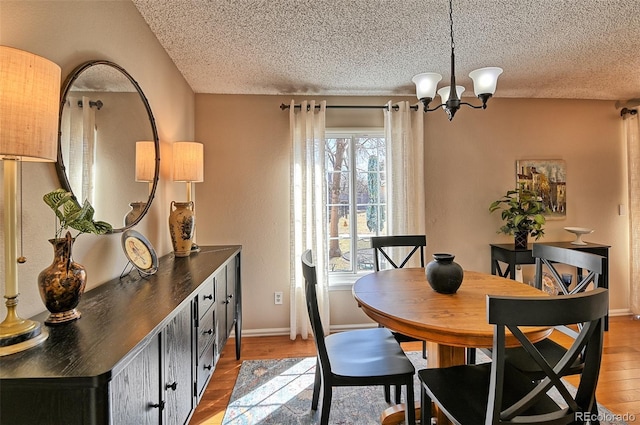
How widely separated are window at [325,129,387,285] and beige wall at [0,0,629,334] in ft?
0.63

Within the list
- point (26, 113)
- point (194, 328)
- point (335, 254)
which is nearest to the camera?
point (26, 113)

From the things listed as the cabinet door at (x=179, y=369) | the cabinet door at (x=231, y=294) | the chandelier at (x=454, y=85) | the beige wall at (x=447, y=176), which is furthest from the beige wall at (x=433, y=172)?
the chandelier at (x=454, y=85)

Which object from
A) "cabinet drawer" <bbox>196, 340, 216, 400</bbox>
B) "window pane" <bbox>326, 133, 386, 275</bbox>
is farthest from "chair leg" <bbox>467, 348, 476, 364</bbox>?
"cabinet drawer" <bbox>196, 340, 216, 400</bbox>

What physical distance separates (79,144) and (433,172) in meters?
2.94

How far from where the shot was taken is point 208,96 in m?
3.00

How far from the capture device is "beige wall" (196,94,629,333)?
3.01 m

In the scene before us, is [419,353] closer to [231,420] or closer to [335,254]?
[335,254]

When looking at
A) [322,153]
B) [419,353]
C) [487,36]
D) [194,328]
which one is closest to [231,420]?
[194,328]

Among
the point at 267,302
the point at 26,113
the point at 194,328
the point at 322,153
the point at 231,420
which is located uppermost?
the point at 322,153

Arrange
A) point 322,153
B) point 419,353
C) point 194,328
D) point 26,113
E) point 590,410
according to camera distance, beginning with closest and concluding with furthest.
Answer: point 26,113
point 590,410
point 194,328
point 419,353
point 322,153

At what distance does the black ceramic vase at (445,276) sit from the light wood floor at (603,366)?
1.36 meters

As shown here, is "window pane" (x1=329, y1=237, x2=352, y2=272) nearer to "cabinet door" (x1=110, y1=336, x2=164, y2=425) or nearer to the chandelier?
the chandelier

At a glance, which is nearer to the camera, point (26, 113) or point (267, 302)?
point (26, 113)

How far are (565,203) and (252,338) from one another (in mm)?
3628
